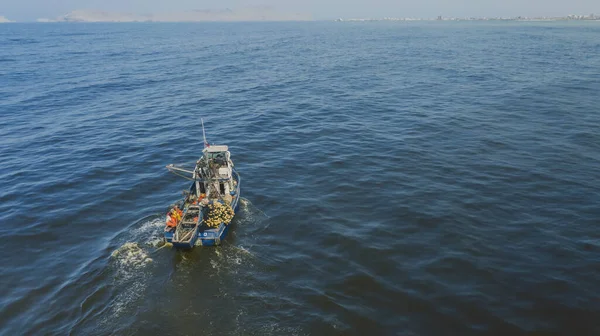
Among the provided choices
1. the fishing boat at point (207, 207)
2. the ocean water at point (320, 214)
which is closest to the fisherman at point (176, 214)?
the fishing boat at point (207, 207)

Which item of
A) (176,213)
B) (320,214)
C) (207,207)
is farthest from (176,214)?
(320,214)

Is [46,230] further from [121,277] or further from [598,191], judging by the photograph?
[598,191]

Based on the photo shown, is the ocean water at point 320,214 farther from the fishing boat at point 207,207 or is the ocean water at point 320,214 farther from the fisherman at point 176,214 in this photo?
the fisherman at point 176,214

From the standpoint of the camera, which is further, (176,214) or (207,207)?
(207,207)

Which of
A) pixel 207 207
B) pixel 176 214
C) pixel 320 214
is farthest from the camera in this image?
pixel 320 214

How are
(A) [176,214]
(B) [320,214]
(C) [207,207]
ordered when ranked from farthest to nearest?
(B) [320,214], (C) [207,207], (A) [176,214]

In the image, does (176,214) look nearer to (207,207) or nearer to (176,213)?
(176,213)

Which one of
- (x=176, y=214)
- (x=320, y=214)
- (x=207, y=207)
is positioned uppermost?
(x=176, y=214)
